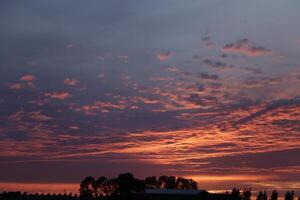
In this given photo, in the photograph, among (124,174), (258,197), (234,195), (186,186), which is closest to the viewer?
(234,195)

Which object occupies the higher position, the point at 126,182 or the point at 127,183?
the point at 126,182

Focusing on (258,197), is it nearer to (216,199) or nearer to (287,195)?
(287,195)

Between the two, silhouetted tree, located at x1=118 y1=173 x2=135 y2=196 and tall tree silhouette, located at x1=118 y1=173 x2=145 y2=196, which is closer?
silhouetted tree, located at x1=118 y1=173 x2=135 y2=196

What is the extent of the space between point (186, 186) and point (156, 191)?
4852 cm

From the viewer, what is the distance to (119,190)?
16262 cm

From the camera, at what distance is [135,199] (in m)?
143

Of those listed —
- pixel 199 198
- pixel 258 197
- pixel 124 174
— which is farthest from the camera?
pixel 258 197

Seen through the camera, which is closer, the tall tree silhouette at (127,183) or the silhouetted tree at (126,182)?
the silhouetted tree at (126,182)

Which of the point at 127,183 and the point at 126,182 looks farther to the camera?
the point at 126,182

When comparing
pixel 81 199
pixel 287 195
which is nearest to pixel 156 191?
pixel 287 195

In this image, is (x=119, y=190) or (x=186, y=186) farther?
(x=186, y=186)

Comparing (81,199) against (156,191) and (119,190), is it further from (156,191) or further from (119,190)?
(156,191)

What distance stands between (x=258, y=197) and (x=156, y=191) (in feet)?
145

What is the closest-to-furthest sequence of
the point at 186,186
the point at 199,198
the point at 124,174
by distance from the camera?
the point at 199,198 → the point at 124,174 → the point at 186,186
